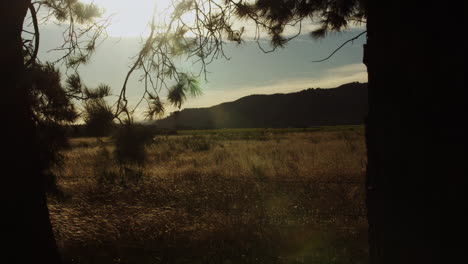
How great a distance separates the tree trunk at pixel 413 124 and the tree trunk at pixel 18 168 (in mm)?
1775

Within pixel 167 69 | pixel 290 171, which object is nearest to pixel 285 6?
pixel 167 69

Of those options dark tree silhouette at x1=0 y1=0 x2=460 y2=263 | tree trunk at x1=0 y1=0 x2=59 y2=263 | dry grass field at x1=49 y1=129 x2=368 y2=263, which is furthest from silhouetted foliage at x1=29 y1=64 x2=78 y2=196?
dark tree silhouette at x1=0 y1=0 x2=460 y2=263

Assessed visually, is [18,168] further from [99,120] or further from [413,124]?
[413,124]

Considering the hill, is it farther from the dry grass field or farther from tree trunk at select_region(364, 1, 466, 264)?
tree trunk at select_region(364, 1, 466, 264)

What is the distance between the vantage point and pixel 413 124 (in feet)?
4.14

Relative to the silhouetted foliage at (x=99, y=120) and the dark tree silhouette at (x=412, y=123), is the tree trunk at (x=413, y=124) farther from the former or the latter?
the silhouetted foliage at (x=99, y=120)

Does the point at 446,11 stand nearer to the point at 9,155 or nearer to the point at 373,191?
the point at 373,191

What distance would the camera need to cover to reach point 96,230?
5.32 metres

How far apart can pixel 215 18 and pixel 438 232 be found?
3.05 m

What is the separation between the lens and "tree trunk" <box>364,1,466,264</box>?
3.86ft

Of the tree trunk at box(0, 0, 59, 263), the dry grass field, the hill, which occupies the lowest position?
the dry grass field

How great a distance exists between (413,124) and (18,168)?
6.38 feet

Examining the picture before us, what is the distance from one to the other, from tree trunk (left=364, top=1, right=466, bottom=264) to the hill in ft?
475

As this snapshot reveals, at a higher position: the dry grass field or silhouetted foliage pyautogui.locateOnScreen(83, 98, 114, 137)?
silhouetted foliage pyautogui.locateOnScreen(83, 98, 114, 137)
